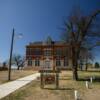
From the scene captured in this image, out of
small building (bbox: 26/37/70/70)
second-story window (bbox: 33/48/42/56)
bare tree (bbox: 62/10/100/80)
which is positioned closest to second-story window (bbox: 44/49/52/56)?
small building (bbox: 26/37/70/70)

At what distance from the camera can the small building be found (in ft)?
191

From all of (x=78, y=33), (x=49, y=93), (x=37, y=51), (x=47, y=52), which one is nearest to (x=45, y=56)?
(x=47, y=52)

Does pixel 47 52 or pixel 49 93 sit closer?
pixel 49 93

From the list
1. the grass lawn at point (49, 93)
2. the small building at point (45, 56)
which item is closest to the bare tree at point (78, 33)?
the grass lawn at point (49, 93)

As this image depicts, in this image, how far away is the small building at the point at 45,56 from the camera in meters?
58.1

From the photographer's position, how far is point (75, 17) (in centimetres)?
2528

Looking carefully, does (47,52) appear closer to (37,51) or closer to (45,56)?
(45,56)

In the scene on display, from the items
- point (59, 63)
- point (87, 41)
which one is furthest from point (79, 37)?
point (59, 63)

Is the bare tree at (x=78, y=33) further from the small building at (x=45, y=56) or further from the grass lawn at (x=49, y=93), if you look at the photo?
the small building at (x=45, y=56)

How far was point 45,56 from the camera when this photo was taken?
2336 inches

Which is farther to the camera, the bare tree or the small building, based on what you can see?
the small building

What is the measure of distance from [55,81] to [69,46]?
30.6ft

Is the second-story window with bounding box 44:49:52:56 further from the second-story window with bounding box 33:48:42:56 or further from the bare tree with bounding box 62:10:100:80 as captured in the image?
the bare tree with bounding box 62:10:100:80

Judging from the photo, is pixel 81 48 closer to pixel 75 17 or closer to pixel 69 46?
pixel 69 46
